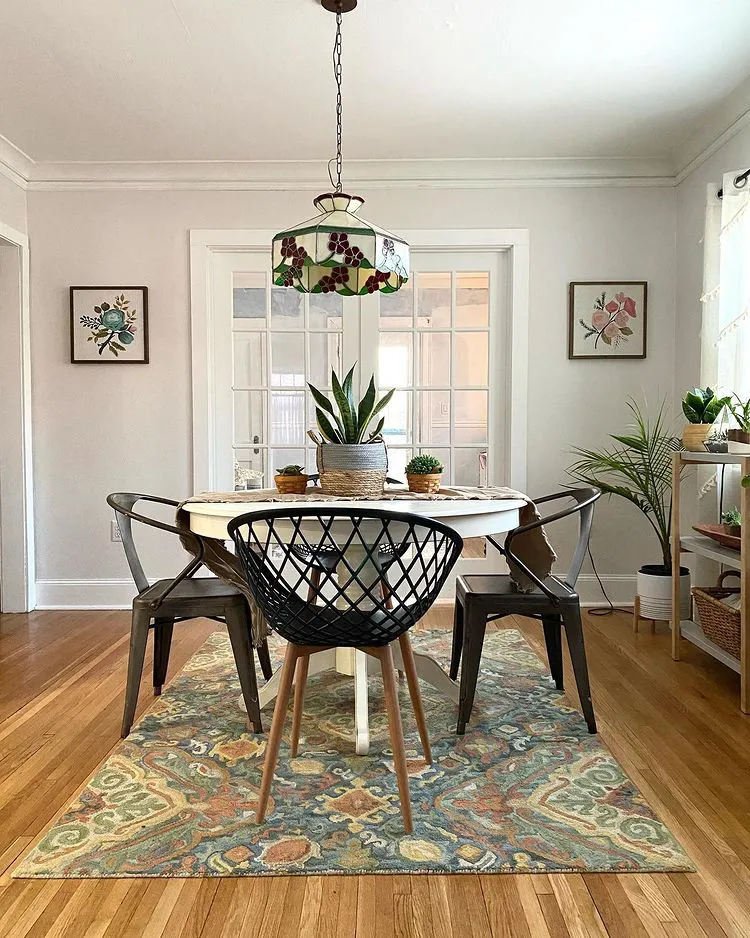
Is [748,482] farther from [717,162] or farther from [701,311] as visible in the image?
[717,162]

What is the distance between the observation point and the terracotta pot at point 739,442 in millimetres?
3039

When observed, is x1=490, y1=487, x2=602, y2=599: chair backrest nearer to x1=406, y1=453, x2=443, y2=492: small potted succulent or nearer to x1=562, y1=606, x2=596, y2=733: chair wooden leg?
x1=562, y1=606, x2=596, y2=733: chair wooden leg

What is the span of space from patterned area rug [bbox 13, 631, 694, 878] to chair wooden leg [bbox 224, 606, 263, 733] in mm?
78

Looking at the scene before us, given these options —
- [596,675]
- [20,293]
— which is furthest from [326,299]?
[596,675]

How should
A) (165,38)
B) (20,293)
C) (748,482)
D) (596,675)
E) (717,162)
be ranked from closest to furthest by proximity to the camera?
(748,482) < (165,38) < (596,675) < (717,162) < (20,293)

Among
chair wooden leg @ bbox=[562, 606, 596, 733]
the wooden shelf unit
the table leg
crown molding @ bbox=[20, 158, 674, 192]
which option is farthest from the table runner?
crown molding @ bbox=[20, 158, 674, 192]

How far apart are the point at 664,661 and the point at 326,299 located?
8.45ft

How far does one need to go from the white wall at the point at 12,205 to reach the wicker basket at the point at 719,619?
3773 millimetres

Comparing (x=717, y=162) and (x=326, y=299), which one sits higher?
(x=717, y=162)

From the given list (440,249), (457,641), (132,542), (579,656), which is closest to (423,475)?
(457,641)

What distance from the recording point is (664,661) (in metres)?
3.56

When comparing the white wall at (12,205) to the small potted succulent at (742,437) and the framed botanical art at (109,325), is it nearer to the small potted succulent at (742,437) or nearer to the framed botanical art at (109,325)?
the framed botanical art at (109,325)

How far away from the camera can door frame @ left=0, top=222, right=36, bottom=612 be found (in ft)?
14.8

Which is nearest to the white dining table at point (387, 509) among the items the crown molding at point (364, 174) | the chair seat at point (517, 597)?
the chair seat at point (517, 597)
